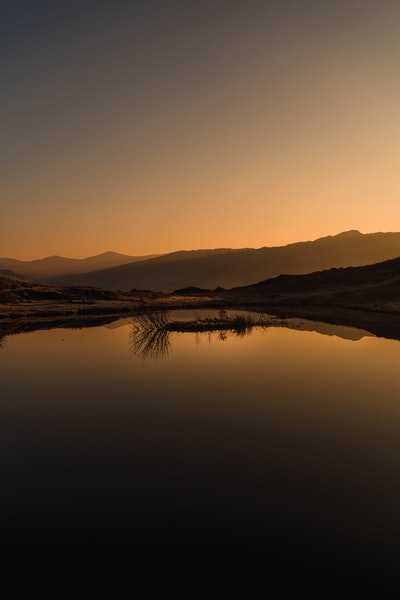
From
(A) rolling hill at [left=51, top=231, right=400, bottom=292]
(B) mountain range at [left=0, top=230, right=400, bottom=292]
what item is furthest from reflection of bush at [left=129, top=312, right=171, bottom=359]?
(A) rolling hill at [left=51, top=231, right=400, bottom=292]

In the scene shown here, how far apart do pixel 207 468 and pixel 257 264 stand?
151284 millimetres

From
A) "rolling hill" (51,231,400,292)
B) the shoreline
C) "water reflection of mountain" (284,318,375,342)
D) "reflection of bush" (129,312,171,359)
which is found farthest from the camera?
"rolling hill" (51,231,400,292)

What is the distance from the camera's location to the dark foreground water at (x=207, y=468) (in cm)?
564

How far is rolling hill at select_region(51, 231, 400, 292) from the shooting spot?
14375 centimetres

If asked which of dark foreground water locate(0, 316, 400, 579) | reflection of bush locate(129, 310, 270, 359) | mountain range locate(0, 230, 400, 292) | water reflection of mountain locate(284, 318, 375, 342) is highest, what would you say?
mountain range locate(0, 230, 400, 292)

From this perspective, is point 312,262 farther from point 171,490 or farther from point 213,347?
point 171,490

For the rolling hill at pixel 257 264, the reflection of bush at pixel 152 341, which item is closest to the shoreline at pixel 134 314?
the reflection of bush at pixel 152 341

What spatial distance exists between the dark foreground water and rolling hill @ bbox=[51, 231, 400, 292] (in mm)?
123116

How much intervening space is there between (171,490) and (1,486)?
117 inches

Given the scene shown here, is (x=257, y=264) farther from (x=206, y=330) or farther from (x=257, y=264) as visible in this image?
(x=206, y=330)

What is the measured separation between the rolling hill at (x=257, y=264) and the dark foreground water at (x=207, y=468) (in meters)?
123

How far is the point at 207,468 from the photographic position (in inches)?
314

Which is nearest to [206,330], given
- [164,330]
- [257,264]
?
[164,330]

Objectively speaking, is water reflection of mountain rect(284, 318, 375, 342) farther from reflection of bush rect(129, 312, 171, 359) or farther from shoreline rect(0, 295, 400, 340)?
reflection of bush rect(129, 312, 171, 359)
